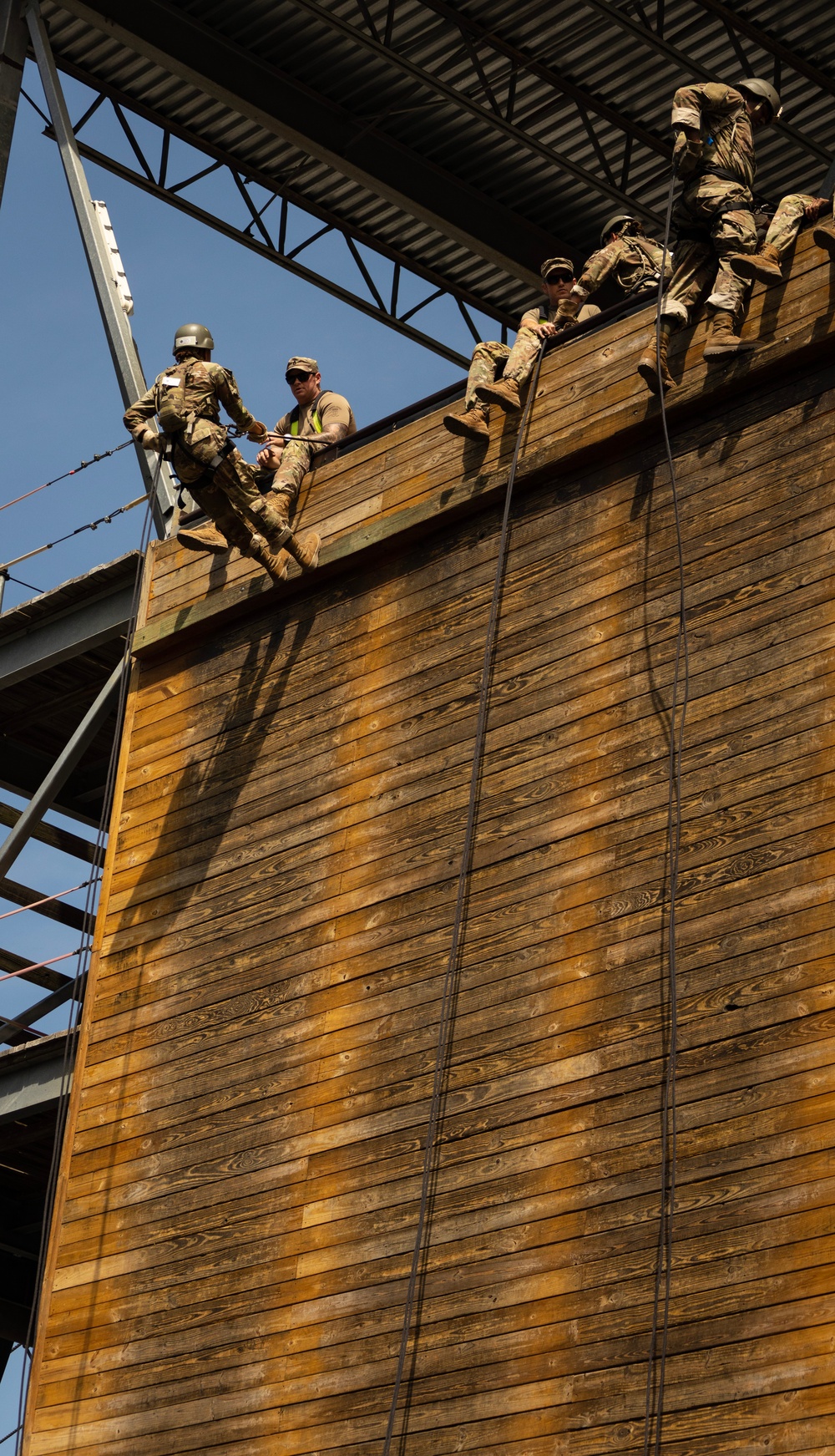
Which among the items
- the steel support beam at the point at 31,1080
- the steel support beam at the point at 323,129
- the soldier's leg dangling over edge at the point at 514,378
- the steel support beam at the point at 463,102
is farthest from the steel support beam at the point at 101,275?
the steel support beam at the point at 31,1080

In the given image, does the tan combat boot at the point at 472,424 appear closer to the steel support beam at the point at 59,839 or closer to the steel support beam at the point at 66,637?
the steel support beam at the point at 66,637

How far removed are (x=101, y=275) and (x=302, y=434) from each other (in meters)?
4.31

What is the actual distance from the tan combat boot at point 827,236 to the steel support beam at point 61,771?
701cm

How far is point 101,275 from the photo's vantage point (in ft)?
62.3

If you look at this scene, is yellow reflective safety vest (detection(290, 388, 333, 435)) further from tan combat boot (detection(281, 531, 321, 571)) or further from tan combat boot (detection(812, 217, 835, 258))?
tan combat boot (detection(812, 217, 835, 258))

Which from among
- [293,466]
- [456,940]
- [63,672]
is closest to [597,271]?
[293,466]

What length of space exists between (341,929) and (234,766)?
202 centimetres

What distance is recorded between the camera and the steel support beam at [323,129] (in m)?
21.6

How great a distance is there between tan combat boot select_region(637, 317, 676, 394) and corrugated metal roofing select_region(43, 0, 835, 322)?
9.43 m

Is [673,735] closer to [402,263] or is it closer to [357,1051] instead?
[357,1051]

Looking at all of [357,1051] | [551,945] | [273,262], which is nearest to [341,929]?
[357,1051]

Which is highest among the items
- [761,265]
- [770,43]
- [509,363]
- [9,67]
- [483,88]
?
[483,88]

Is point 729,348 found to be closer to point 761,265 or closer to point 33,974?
point 761,265

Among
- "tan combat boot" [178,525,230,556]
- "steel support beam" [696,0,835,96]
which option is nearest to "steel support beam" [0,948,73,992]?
"tan combat boot" [178,525,230,556]
